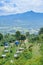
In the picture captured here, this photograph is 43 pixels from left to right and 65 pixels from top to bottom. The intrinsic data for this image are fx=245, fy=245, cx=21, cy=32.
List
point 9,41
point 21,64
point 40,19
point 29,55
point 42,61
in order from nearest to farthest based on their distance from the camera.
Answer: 1. point 42,61
2. point 21,64
3. point 29,55
4. point 9,41
5. point 40,19

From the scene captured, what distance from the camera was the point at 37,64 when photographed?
1314 centimetres

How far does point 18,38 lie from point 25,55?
59.6ft

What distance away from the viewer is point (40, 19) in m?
188

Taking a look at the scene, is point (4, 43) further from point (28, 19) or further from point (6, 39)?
point (28, 19)

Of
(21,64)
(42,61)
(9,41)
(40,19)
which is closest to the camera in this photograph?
(42,61)

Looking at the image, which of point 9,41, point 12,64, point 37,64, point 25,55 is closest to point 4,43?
point 9,41

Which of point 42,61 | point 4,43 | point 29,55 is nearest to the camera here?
point 42,61

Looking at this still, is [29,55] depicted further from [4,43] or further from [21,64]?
[4,43]

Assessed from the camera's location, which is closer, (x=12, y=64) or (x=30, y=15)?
(x=12, y=64)

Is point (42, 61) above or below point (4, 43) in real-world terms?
above

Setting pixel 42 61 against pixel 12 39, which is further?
pixel 12 39

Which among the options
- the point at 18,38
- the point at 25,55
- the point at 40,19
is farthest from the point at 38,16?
the point at 25,55

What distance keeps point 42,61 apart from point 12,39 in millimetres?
25441

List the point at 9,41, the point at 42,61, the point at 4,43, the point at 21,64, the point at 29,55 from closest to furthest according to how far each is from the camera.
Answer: the point at 42,61 → the point at 21,64 → the point at 29,55 → the point at 4,43 → the point at 9,41
